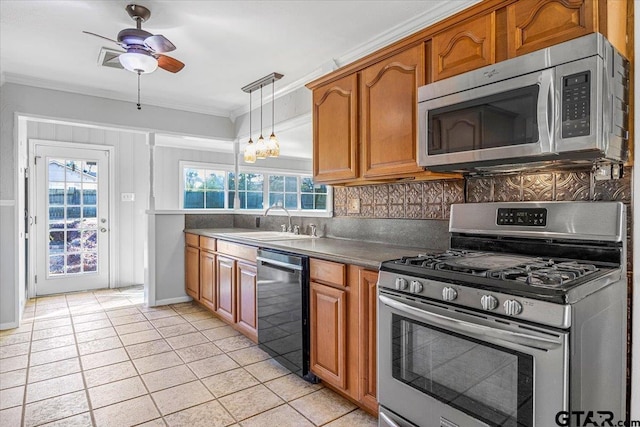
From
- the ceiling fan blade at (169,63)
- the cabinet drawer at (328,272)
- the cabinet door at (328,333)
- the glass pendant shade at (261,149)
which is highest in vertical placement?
the ceiling fan blade at (169,63)

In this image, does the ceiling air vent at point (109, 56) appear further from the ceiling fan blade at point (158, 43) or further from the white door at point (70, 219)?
the white door at point (70, 219)

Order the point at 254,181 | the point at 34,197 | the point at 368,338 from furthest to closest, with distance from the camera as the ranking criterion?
the point at 254,181 < the point at 34,197 < the point at 368,338

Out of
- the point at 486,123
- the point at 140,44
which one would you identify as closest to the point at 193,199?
the point at 140,44

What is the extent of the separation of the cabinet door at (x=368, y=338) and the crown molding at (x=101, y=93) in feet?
11.5

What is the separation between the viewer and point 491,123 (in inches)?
65.0

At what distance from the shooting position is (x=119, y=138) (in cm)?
511

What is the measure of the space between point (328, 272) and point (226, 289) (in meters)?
1.59

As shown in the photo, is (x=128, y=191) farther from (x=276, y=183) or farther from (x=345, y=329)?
(x=345, y=329)

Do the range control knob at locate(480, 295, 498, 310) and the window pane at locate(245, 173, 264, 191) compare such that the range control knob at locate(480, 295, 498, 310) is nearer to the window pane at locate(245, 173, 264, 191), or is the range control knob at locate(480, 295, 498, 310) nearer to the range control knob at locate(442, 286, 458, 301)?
the range control knob at locate(442, 286, 458, 301)

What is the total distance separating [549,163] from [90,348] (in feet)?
11.1

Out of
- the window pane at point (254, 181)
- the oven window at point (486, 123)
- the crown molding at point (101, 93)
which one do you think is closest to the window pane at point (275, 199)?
the window pane at point (254, 181)

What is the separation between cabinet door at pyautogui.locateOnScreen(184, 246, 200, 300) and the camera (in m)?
4.06

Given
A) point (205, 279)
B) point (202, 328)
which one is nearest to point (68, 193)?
point (205, 279)

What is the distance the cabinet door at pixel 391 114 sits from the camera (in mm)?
2082
